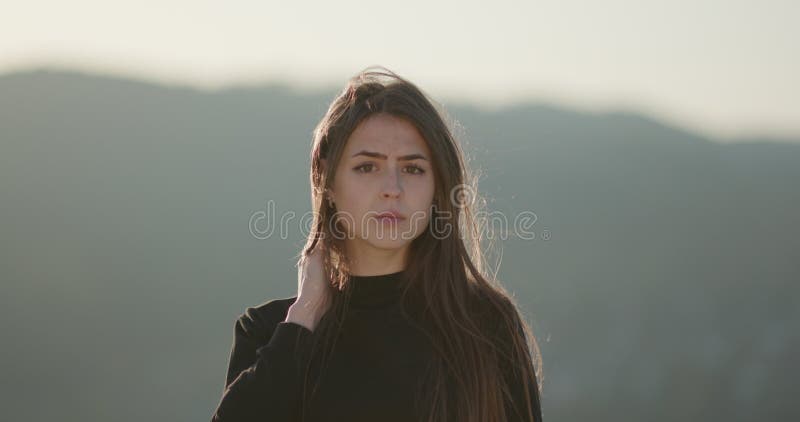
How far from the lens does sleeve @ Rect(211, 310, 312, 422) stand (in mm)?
3332

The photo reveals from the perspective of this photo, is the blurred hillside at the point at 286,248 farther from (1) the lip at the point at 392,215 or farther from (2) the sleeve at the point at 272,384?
(2) the sleeve at the point at 272,384

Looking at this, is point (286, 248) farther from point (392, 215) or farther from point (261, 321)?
point (392, 215)

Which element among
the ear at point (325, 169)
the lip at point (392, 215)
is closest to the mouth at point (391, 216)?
the lip at point (392, 215)

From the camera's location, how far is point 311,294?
361 cm

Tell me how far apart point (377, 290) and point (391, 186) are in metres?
0.45

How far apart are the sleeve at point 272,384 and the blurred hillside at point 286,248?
30.5ft

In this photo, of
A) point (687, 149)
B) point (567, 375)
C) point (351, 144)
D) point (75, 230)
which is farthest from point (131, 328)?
point (351, 144)

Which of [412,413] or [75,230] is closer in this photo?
[412,413]

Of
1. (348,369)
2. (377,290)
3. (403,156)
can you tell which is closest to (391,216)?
(403,156)

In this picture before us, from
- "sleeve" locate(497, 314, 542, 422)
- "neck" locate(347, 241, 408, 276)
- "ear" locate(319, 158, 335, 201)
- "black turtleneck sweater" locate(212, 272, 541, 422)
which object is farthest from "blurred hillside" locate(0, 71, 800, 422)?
"sleeve" locate(497, 314, 542, 422)

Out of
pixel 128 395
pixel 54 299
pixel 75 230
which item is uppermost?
pixel 75 230

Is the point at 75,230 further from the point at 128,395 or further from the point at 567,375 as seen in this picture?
the point at 567,375

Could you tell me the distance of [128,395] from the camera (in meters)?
13.2

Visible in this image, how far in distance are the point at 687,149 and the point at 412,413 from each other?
15.3 meters
